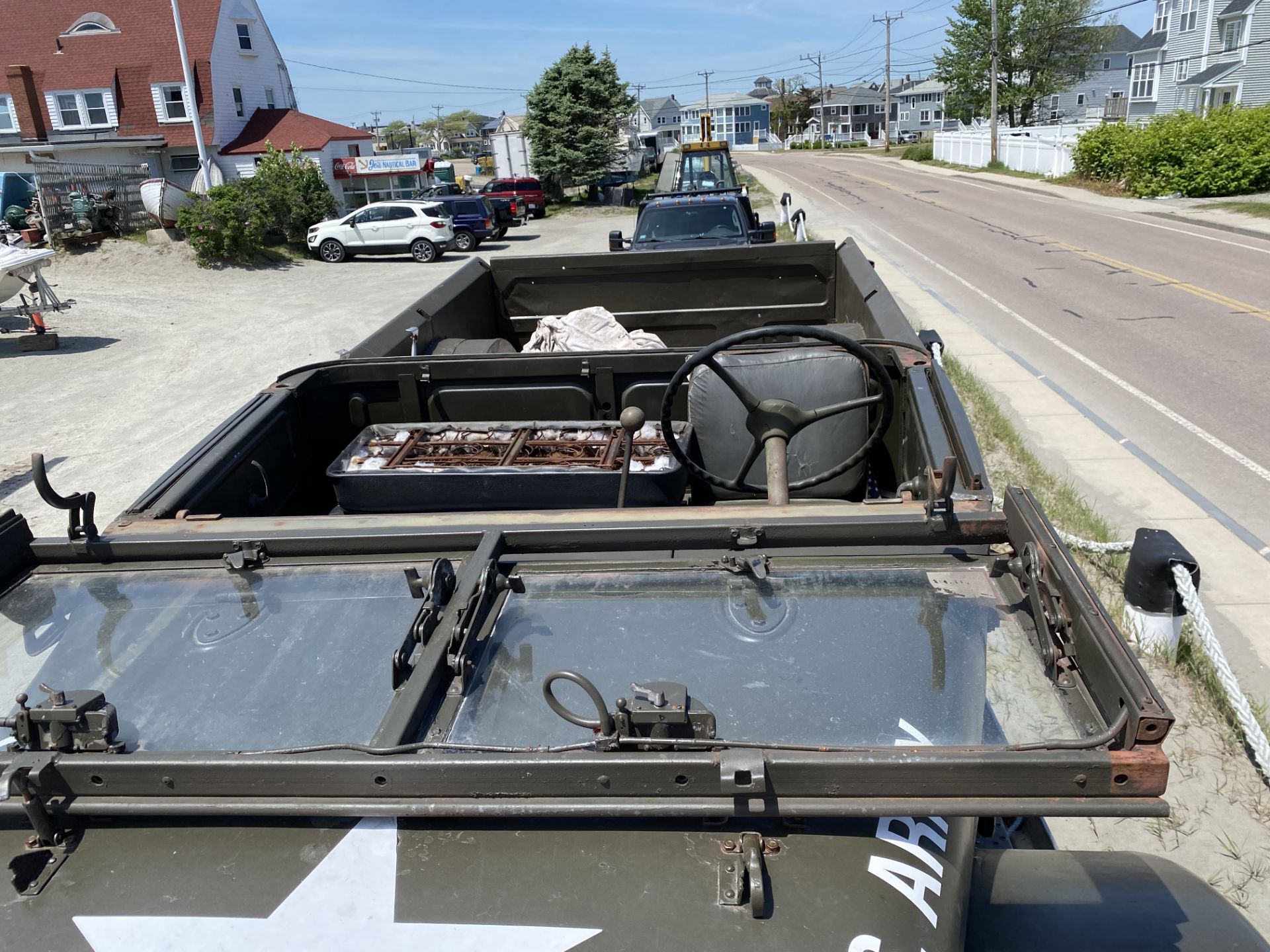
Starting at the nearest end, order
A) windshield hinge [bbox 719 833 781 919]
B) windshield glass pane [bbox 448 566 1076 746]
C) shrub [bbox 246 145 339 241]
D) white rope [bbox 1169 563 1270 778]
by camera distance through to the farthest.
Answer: windshield hinge [bbox 719 833 781 919] → windshield glass pane [bbox 448 566 1076 746] → white rope [bbox 1169 563 1270 778] → shrub [bbox 246 145 339 241]

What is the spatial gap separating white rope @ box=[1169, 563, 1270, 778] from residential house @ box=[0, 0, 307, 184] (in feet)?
125

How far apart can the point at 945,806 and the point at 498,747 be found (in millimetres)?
849

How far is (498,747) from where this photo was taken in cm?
189

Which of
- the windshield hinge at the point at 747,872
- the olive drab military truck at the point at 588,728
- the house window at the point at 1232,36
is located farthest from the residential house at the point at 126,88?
the house window at the point at 1232,36

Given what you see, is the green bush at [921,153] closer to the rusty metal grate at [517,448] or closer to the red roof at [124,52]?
the red roof at [124,52]

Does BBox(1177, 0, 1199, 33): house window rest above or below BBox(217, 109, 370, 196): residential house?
above

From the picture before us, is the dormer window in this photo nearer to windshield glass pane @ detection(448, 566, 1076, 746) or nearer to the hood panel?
windshield glass pane @ detection(448, 566, 1076, 746)

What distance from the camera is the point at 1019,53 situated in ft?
203

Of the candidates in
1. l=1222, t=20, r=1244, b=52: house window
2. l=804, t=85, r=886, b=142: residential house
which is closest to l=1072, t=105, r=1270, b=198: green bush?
l=1222, t=20, r=1244, b=52: house window

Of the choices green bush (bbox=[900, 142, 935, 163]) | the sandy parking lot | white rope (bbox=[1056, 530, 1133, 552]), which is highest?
green bush (bbox=[900, 142, 935, 163])

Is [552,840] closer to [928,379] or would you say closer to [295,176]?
[928,379]

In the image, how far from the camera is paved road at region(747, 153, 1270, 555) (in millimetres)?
8258

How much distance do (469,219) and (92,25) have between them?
21883 millimetres

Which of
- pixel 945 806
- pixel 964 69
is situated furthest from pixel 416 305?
pixel 964 69
